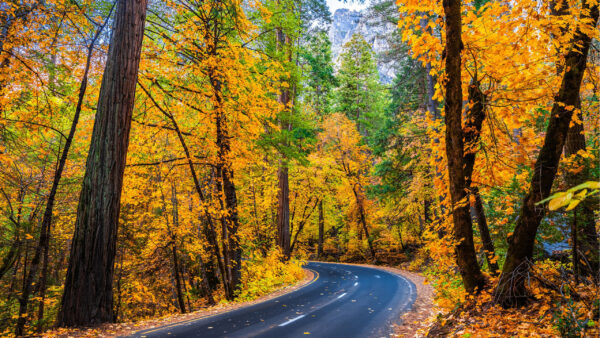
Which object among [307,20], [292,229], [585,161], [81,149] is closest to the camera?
[585,161]

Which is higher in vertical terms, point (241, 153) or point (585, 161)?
point (241, 153)

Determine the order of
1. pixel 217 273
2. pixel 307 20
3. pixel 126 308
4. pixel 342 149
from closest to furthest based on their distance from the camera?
pixel 126 308 → pixel 217 273 → pixel 307 20 → pixel 342 149

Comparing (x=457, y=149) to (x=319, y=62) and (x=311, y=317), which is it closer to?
(x=311, y=317)

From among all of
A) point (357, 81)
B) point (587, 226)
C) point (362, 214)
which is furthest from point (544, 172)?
point (357, 81)

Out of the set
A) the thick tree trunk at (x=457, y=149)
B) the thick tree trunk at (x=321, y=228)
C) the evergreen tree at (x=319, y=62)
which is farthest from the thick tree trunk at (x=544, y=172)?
the thick tree trunk at (x=321, y=228)

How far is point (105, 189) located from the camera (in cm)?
567

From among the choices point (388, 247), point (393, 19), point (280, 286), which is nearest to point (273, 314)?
point (280, 286)

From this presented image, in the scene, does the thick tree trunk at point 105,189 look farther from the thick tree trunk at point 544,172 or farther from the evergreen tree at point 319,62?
the evergreen tree at point 319,62

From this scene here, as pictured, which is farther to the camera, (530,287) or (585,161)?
(585,161)

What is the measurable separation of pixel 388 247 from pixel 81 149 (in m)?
22.8

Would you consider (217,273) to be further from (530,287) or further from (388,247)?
(530,287)

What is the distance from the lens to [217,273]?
18047mm

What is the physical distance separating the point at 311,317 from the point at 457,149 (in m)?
5.48

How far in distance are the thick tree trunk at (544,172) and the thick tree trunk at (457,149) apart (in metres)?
0.53
